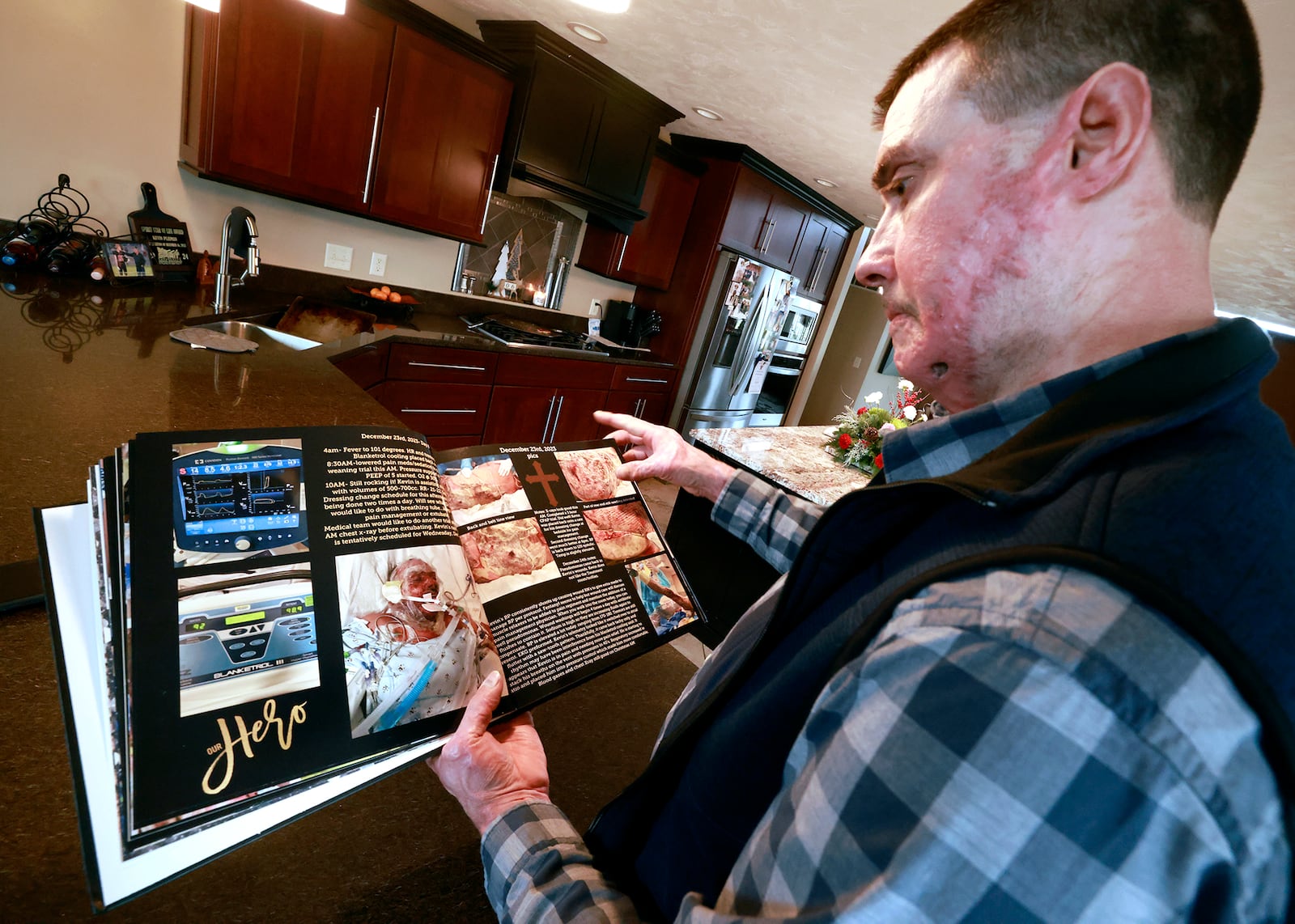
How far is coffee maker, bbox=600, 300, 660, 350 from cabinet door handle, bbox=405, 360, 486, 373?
1.54m

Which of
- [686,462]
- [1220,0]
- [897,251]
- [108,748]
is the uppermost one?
[1220,0]

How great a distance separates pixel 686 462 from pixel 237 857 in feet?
2.79

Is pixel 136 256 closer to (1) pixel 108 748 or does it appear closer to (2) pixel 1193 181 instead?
(1) pixel 108 748

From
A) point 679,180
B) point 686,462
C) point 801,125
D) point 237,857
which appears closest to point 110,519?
point 237,857

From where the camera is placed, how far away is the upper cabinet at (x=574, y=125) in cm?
309

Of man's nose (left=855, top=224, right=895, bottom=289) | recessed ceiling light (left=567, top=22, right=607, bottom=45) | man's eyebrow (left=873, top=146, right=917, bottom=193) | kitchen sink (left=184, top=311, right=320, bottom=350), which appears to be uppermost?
recessed ceiling light (left=567, top=22, right=607, bottom=45)

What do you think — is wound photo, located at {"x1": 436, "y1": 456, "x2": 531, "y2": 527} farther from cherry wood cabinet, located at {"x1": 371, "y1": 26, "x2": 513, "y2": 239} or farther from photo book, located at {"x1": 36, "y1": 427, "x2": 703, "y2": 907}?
cherry wood cabinet, located at {"x1": 371, "y1": 26, "x2": 513, "y2": 239}

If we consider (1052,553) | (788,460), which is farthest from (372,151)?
(1052,553)

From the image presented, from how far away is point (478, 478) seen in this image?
766 mm

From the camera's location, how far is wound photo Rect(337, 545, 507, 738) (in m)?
0.51

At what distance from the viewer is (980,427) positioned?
0.50 meters

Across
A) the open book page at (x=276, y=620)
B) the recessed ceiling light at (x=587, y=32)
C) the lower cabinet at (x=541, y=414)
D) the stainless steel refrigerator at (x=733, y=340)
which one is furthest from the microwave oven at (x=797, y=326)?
the open book page at (x=276, y=620)

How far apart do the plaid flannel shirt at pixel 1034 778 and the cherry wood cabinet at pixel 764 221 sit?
4.39m

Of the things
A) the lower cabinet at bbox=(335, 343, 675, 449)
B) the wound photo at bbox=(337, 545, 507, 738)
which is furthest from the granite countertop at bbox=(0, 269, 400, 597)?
the lower cabinet at bbox=(335, 343, 675, 449)
